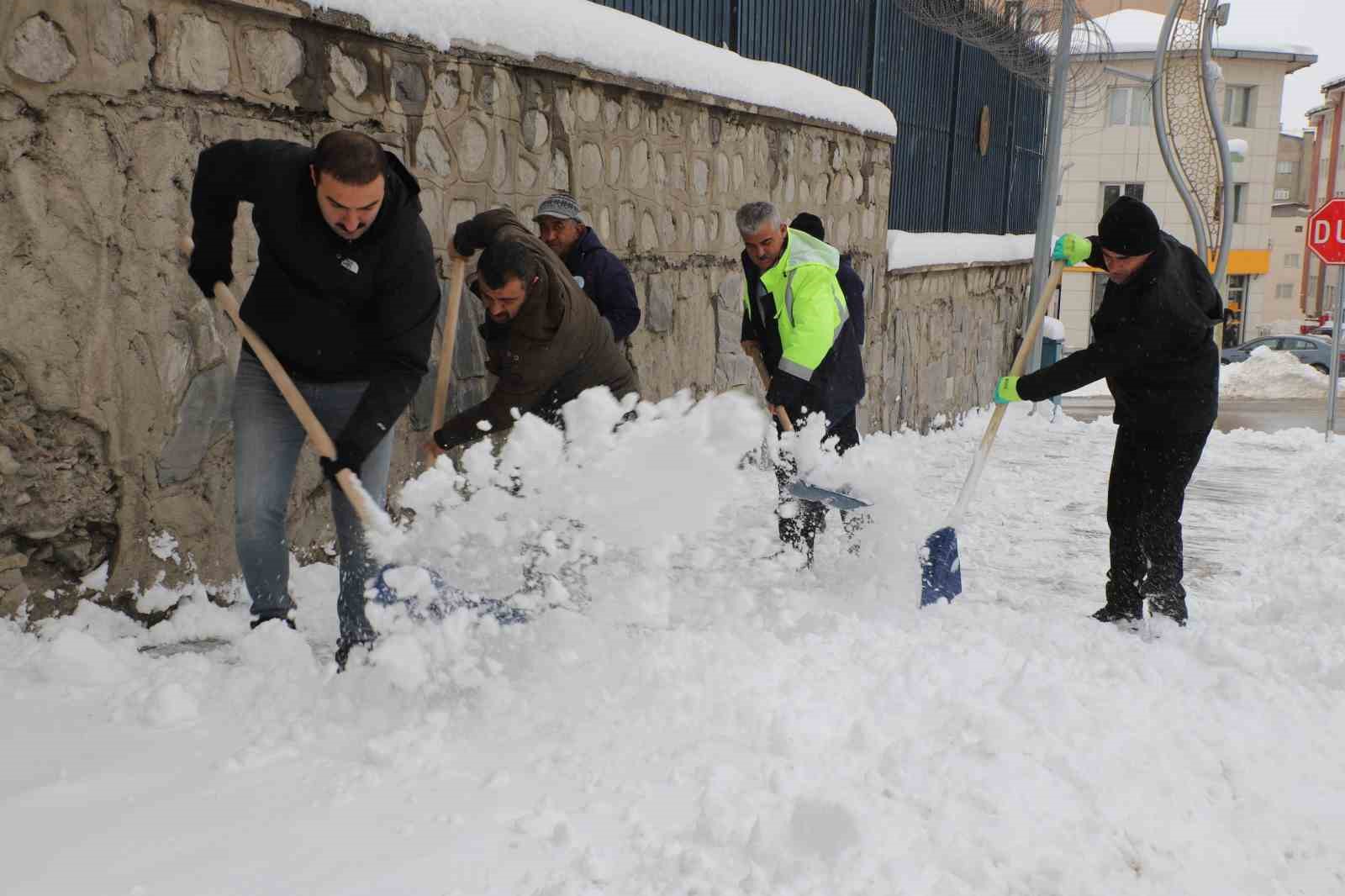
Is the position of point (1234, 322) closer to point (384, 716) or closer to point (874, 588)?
point (874, 588)

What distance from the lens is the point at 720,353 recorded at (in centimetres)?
604

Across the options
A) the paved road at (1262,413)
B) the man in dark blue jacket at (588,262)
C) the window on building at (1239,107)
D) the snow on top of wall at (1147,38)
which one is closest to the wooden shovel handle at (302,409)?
the man in dark blue jacket at (588,262)

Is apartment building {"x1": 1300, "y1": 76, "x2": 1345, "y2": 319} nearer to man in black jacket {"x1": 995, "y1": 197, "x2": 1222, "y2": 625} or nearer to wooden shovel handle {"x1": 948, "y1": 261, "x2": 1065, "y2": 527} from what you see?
wooden shovel handle {"x1": 948, "y1": 261, "x2": 1065, "y2": 527}

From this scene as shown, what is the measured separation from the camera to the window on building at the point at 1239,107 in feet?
104

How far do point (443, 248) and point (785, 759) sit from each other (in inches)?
91.0

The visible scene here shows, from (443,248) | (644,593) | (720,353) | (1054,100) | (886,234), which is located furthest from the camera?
(1054,100)

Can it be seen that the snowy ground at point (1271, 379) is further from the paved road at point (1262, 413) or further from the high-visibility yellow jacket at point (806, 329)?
the high-visibility yellow jacket at point (806, 329)

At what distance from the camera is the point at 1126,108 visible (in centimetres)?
3086

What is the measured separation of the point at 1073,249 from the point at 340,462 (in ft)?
9.42

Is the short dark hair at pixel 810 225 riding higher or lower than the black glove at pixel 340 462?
higher

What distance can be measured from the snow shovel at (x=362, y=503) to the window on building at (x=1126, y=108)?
105ft

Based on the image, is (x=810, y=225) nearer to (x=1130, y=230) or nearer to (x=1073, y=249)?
(x=1073, y=249)

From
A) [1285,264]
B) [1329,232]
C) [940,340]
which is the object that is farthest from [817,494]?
[1285,264]

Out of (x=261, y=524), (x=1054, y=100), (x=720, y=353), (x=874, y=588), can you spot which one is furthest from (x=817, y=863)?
(x=1054, y=100)
